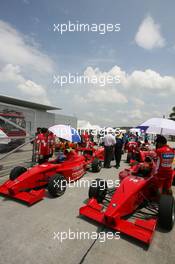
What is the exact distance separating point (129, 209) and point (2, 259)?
213cm

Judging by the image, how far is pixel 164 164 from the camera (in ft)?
12.1

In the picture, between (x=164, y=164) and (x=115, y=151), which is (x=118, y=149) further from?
(x=164, y=164)

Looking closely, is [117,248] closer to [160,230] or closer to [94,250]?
[94,250]

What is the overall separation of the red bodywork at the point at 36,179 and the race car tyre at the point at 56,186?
199 mm

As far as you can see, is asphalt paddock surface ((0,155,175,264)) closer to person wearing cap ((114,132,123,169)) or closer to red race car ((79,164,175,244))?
red race car ((79,164,175,244))

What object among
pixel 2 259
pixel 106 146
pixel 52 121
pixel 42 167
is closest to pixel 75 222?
pixel 2 259

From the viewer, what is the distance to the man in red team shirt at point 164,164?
3.67 metres

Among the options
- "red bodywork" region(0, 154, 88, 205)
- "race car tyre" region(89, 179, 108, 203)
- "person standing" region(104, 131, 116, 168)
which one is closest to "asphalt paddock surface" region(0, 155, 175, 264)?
"red bodywork" region(0, 154, 88, 205)

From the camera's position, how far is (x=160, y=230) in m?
3.12

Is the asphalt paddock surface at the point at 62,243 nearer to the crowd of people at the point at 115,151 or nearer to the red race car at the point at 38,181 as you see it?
the red race car at the point at 38,181

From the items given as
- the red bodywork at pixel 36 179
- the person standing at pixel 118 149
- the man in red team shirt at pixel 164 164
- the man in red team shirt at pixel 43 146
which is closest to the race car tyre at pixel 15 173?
the red bodywork at pixel 36 179

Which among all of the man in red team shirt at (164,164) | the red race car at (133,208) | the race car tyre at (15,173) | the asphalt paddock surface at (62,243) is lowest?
the asphalt paddock surface at (62,243)

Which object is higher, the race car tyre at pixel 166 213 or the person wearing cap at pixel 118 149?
the person wearing cap at pixel 118 149

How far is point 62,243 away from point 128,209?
1.29m
